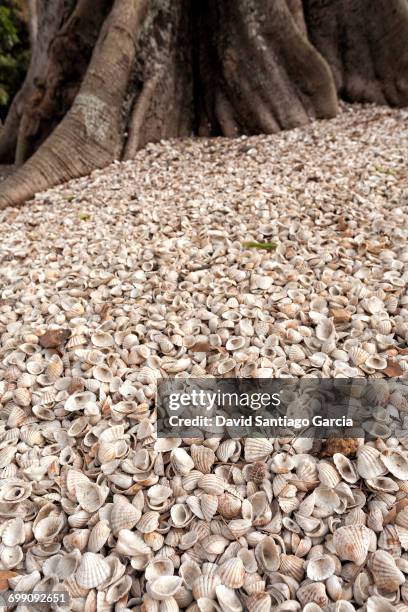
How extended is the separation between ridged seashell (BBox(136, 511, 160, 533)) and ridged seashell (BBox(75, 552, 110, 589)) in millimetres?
110

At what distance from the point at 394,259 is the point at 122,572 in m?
1.63

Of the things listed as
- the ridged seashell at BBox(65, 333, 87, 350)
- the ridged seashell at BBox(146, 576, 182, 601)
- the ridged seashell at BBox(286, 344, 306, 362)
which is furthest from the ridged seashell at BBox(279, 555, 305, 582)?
the ridged seashell at BBox(65, 333, 87, 350)

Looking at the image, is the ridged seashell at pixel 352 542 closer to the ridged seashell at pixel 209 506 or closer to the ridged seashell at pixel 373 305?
the ridged seashell at pixel 209 506

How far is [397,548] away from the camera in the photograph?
3.05ft

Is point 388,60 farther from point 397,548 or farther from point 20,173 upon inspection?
point 397,548

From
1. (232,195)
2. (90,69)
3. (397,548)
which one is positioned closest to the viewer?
(397,548)

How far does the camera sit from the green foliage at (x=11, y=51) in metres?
7.86

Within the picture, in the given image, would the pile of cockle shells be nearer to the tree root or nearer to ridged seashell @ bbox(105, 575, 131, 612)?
ridged seashell @ bbox(105, 575, 131, 612)

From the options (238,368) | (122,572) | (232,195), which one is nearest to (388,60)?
(232,195)

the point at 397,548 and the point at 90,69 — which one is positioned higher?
the point at 90,69

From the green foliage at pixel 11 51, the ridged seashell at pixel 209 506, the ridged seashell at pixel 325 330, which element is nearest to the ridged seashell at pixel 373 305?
the ridged seashell at pixel 325 330

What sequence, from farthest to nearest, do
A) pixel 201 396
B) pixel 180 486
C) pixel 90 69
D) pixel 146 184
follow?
pixel 90 69, pixel 146 184, pixel 201 396, pixel 180 486

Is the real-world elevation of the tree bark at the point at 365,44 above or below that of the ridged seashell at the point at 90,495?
above

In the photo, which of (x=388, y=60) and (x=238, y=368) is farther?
(x=388, y=60)
